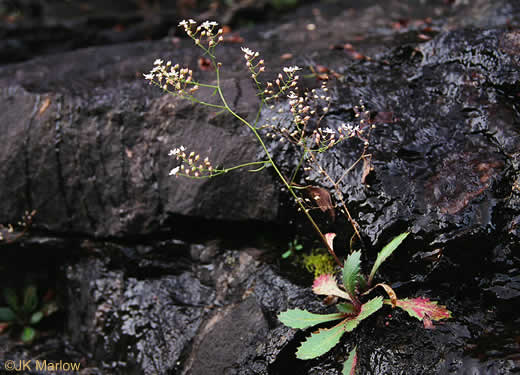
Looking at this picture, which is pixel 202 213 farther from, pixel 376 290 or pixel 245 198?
pixel 376 290

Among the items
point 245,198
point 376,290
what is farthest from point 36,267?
point 376,290

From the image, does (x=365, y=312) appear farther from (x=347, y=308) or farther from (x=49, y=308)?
(x=49, y=308)

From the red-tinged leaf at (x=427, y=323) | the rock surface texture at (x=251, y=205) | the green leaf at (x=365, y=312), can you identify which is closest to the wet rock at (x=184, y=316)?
the rock surface texture at (x=251, y=205)

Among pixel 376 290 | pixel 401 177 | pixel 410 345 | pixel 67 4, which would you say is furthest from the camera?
pixel 67 4

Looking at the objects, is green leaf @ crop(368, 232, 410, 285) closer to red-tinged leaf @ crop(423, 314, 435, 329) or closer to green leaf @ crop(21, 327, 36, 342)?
red-tinged leaf @ crop(423, 314, 435, 329)

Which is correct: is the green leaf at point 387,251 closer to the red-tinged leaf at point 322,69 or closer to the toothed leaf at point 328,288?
the toothed leaf at point 328,288

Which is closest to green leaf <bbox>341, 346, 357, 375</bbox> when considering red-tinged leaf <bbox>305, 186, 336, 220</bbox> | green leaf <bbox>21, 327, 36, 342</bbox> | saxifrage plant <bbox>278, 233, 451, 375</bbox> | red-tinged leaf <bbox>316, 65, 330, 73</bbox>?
saxifrage plant <bbox>278, 233, 451, 375</bbox>

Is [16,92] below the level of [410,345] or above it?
above

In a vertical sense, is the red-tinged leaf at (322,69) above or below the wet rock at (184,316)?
above
